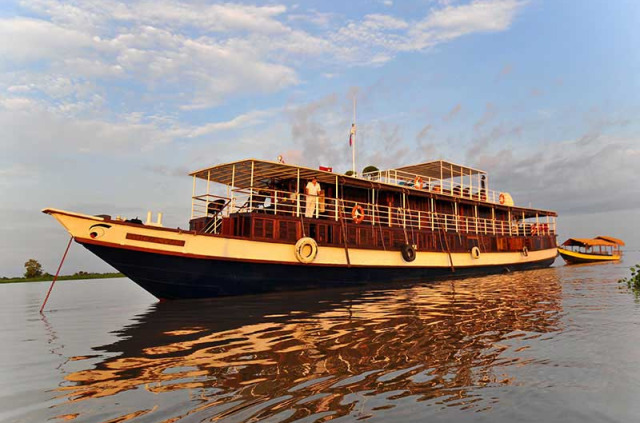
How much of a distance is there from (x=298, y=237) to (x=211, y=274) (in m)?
3.57

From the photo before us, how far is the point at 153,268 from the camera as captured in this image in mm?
11844

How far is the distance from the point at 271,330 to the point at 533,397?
4.72 metres

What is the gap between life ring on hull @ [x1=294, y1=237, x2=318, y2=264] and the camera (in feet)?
45.7

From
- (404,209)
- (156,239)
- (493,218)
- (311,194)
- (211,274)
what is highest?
(493,218)

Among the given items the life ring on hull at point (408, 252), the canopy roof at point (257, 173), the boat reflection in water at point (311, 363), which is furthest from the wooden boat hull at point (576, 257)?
the boat reflection in water at point (311, 363)

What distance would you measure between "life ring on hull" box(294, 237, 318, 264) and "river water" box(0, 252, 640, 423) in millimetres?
4691

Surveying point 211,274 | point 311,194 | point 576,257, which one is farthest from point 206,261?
point 576,257

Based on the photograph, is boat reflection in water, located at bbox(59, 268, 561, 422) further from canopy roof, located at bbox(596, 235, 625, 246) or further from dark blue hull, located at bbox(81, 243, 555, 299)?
canopy roof, located at bbox(596, 235, 625, 246)

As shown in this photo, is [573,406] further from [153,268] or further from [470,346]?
[153,268]

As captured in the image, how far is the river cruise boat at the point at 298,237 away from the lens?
11.8 m

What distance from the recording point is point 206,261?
1239cm

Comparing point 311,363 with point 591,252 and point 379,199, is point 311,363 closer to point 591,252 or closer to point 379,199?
point 379,199

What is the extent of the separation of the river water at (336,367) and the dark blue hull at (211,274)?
261 cm

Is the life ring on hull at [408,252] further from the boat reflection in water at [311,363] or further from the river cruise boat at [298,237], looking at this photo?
the boat reflection in water at [311,363]
